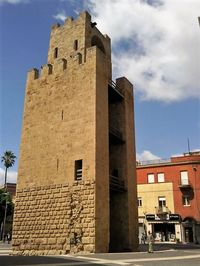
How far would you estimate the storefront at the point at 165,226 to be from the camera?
32781mm

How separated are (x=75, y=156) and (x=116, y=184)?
336cm

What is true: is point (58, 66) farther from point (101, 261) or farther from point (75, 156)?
point (101, 261)

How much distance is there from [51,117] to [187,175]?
18.4 m

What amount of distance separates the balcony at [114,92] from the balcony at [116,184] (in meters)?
5.52

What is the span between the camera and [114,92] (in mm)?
22484

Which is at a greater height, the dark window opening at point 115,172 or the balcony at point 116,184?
the dark window opening at point 115,172

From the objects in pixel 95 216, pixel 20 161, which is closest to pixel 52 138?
pixel 20 161

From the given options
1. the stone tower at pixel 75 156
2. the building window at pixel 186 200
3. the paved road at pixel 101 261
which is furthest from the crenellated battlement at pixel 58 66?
the building window at pixel 186 200

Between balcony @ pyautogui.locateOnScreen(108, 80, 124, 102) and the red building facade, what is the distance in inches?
560

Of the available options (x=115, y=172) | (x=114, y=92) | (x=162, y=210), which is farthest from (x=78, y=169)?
(x=162, y=210)

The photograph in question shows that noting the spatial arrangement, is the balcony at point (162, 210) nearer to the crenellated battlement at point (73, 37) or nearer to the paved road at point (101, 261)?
the crenellated battlement at point (73, 37)

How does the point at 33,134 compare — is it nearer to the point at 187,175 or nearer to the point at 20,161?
the point at 20,161

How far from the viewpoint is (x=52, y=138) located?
1998 centimetres

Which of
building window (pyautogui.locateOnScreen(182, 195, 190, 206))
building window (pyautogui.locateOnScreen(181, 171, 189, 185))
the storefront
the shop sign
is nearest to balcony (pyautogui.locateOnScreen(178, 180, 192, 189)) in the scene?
building window (pyautogui.locateOnScreen(181, 171, 189, 185))
